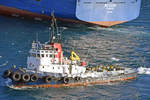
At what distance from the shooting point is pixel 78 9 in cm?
8431

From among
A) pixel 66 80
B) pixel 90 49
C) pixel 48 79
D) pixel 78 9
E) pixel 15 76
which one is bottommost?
pixel 66 80

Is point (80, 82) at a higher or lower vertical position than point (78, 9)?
lower

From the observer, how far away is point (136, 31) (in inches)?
3472

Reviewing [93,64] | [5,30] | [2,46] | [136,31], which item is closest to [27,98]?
[93,64]

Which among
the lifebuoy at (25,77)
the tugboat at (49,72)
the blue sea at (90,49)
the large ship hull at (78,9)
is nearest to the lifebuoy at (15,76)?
the tugboat at (49,72)

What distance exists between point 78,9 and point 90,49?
11.9 meters

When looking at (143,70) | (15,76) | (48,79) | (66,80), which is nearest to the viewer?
(15,76)

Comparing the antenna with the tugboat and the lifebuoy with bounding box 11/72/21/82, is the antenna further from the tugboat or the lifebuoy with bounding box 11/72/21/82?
the lifebuoy with bounding box 11/72/21/82

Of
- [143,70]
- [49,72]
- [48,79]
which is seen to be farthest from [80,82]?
[143,70]

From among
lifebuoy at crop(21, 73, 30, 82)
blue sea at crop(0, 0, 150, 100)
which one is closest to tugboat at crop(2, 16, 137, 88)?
lifebuoy at crop(21, 73, 30, 82)

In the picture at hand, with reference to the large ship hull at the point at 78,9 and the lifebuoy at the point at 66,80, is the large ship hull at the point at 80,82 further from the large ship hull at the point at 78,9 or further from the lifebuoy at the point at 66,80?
the large ship hull at the point at 78,9

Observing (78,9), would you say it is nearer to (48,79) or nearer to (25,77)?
(48,79)

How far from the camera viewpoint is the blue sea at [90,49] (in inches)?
2170

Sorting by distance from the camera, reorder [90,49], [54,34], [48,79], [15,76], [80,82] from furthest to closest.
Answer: [54,34] → [90,49] → [80,82] → [48,79] → [15,76]
